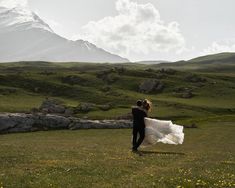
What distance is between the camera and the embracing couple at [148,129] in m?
39.8

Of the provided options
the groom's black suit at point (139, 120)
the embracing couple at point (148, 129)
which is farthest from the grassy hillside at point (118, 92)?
the groom's black suit at point (139, 120)

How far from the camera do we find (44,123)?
269 feet

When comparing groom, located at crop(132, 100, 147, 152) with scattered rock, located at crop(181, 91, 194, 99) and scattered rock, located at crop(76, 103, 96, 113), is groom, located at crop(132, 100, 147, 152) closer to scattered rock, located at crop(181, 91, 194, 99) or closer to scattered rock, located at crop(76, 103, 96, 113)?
scattered rock, located at crop(76, 103, 96, 113)

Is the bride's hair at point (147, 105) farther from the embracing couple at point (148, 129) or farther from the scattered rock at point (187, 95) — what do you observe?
the scattered rock at point (187, 95)

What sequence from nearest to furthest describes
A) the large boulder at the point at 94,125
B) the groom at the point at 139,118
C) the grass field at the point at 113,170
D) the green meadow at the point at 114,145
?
the grass field at the point at 113,170 → the green meadow at the point at 114,145 → the groom at the point at 139,118 → the large boulder at the point at 94,125

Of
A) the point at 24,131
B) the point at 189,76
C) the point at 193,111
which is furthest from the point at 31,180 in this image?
the point at 189,76

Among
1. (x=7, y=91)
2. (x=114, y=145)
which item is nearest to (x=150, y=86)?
(x=7, y=91)

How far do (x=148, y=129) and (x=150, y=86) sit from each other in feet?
406

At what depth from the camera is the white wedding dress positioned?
137ft

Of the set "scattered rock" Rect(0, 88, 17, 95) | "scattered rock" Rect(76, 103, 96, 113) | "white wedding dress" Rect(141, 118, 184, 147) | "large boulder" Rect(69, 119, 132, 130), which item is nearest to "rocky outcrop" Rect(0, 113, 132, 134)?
"large boulder" Rect(69, 119, 132, 130)

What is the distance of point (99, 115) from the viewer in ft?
353

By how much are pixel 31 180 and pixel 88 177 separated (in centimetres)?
347

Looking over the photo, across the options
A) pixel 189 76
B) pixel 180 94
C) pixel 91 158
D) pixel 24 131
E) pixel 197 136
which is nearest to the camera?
pixel 91 158

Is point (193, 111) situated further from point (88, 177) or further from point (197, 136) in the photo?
point (88, 177)
